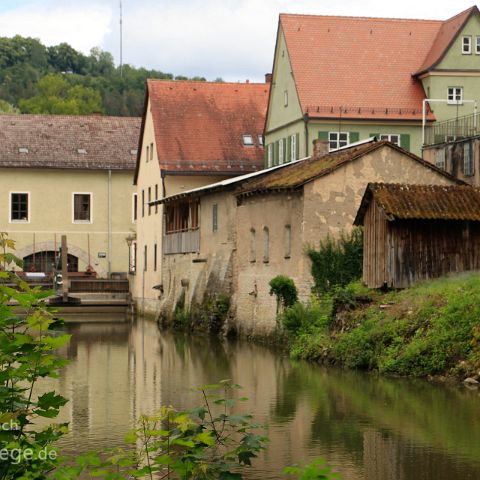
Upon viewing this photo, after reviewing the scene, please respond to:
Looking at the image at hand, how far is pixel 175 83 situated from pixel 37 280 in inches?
453

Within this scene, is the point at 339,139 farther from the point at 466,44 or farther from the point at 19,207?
the point at 19,207

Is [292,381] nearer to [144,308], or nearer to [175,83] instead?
[144,308]

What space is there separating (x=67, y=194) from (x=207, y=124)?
38.6ft

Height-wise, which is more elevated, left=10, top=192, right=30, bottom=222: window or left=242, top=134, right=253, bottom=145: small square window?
left=242, top=134, right=253, bottom=145: small square window

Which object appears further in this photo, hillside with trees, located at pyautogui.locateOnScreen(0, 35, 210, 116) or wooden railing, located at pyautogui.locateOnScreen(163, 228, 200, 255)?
hillside with trees, located at pyautogui.locateOnScreen(0, 35, 210, 116)

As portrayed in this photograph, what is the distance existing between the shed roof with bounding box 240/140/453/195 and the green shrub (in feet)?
6.16

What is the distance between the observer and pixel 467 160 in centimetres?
4059

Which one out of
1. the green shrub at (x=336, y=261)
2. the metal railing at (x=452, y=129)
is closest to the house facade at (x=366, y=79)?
the metal railing at (x=452, y=129)

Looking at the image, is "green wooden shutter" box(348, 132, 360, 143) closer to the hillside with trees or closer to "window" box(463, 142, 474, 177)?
"window" box(463, 142, 474, 177)

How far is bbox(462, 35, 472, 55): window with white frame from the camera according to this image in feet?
168

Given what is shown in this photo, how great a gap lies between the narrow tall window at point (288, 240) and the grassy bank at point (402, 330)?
13.2ft

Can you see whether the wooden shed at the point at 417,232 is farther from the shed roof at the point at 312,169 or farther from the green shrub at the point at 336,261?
the shed roof at the point at 312,169

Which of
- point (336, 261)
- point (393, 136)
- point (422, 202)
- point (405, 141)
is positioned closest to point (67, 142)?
point (393, 136)

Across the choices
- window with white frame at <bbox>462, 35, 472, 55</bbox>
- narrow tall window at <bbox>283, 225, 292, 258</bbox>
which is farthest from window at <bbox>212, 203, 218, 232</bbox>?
window with white frame at <bbox>462, 35, 472, 55</bbox>
